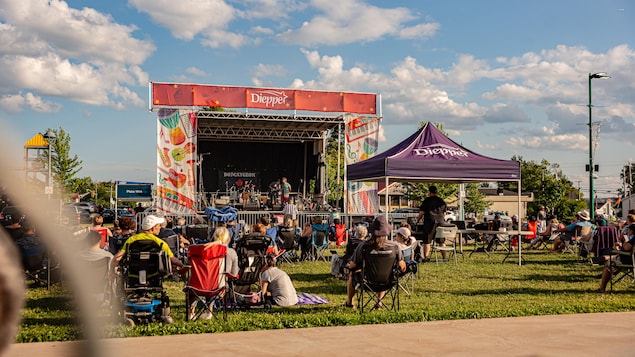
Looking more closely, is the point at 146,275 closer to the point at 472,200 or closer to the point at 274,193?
the point at 274,193

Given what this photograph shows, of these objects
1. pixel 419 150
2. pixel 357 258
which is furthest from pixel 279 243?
pixel 357 258

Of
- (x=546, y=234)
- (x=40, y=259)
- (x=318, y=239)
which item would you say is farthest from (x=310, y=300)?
(x=546, y=234)

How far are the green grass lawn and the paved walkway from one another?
1.04ft

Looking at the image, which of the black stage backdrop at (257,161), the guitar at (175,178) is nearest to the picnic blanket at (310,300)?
the guitar at (175,178)

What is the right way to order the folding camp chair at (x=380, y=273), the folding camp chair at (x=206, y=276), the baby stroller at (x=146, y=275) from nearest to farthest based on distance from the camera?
the baby stroller at (x=146, y=275), the folding camp chair at (x=206, y=276), the folding camp chair at (x=380, y=273)

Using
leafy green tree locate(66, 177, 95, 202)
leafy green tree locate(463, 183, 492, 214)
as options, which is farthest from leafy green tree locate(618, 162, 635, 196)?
leafy green tree locate(66, 177, 95, 202)

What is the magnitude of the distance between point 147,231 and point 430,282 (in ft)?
16.1

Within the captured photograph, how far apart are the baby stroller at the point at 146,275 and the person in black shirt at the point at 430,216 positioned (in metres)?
7.53

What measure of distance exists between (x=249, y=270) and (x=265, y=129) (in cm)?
2058

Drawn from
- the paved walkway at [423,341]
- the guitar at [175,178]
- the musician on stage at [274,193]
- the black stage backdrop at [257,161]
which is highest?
the black stage backdrop at [257,161]

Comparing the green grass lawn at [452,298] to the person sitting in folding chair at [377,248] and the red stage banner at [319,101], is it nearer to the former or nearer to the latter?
the person sitting in folding chair at [377,248]

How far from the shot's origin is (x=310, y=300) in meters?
8.51

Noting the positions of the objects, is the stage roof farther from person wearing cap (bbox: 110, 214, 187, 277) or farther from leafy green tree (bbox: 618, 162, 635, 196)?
leafy green tree (bbox: 618, 162, 635, 196)

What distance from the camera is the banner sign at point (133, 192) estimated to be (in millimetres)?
26592
